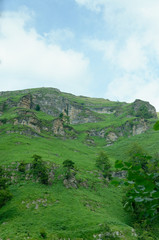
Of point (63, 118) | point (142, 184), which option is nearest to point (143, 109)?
point (63, 118)

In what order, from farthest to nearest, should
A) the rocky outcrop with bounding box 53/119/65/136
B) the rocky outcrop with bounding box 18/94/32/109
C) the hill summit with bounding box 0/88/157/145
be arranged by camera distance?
1. the rocky outcrop with bounding box 18/94/32/109
2. the rocky outcrop with bounding box 53/119/65/136
3. the hill summit with bounding box 0/88/157/145

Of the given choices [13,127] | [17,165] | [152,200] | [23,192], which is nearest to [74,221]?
[23,192]

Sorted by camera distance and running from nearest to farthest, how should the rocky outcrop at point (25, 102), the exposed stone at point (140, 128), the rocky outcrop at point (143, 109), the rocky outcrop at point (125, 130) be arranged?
the exposed stone at point (140, 128) → the rocky outcrop at point (125, 130) → the rocky outcrop at point (25, 102) → the rocky outcrop at point (143, 109)

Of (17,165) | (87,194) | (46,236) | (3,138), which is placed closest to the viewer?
(46,236)

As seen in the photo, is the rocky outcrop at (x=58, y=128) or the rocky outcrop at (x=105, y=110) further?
the rocky outcrop at (x=105, y=110)

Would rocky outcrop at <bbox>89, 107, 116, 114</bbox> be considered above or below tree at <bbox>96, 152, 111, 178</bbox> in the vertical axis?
above

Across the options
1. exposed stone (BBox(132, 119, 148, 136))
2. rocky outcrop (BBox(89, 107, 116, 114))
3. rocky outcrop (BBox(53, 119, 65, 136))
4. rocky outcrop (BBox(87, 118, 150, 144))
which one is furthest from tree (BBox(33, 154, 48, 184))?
rocky outcrop (BBox(89, 107, 116, 114))

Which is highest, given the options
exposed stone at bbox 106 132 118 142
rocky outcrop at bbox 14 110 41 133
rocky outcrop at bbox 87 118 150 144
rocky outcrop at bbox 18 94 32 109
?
rocky outcrop at bbox 18 94 32 109

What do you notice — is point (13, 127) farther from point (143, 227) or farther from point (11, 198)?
point (143, 227)

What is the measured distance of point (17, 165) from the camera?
50562 mm

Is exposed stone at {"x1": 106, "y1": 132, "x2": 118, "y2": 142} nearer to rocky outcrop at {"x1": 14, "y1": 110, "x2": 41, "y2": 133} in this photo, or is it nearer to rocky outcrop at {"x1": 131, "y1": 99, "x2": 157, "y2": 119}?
rocky outcrop at {"x1": 131, "y1": 99, "x2": 157, "y2": 119}

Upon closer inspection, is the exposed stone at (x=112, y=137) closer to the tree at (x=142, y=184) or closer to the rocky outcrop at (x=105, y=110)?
the rocky outcrop at (x=105, y=110)

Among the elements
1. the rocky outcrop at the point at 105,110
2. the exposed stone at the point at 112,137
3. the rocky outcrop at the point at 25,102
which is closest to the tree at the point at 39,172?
the exposed stone at the point at 112,137

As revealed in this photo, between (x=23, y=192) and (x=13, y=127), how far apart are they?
180 ft
